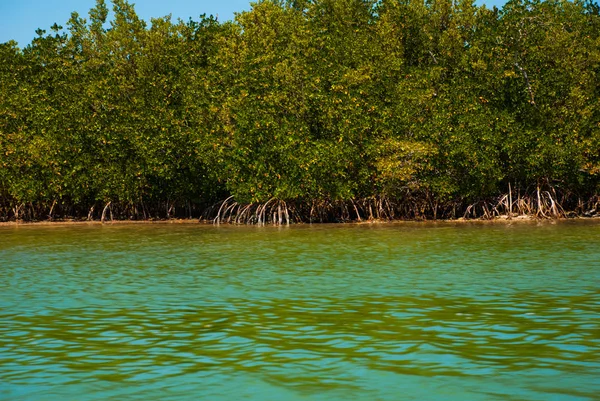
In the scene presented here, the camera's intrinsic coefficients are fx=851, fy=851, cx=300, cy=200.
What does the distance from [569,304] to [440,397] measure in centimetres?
681

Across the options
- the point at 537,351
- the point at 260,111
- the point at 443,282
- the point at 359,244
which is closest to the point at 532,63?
the point at 260,111

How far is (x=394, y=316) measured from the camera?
46.1ft

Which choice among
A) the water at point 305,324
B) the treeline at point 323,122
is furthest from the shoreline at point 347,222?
the water at point 305,324

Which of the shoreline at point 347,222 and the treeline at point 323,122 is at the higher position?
the treeline at point 323,122

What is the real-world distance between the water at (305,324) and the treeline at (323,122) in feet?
52.3

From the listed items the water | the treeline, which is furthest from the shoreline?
the water

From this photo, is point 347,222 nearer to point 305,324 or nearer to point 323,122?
point 323,122

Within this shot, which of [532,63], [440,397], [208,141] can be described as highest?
[532,63]

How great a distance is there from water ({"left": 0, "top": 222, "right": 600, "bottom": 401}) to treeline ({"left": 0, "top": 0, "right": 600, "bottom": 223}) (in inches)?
628

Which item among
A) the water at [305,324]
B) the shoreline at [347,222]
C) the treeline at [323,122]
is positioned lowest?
the water at [305,324]

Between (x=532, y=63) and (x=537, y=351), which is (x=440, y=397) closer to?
(x=537, y=351)

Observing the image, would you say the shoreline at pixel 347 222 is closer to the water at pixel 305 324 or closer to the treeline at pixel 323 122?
the treeline at pixel 323 122

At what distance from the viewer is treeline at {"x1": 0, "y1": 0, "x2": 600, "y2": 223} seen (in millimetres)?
42625

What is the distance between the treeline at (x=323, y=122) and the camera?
42625 millimetres
